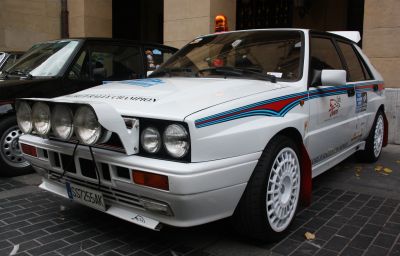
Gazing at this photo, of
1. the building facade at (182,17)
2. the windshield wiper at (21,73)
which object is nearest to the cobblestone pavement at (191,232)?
the windshield wiper at (21,73)

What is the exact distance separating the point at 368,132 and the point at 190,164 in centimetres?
374

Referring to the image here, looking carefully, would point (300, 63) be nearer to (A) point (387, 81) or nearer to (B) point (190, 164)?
(B) point (190, 164)

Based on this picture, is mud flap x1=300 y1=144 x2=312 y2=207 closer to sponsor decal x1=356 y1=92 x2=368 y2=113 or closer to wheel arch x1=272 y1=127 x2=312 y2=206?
wheel arch x1=272 y1=127 x2=312 y2=206

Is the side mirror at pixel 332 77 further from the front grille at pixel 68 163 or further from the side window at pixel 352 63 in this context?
the front grille at pixel 68 163

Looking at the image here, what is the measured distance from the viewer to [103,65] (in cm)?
572

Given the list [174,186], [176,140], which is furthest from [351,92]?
[174,186]

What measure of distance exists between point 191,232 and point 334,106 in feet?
6.28

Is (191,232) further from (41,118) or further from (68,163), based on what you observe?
(41,118)

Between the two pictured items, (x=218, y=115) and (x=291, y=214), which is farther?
(x=291, y=214)

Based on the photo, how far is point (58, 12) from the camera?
42.0 feet

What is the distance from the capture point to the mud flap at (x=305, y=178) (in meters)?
3.56

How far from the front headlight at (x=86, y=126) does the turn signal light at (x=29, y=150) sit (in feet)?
2.77

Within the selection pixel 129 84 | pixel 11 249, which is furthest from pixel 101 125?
pixel 11 249

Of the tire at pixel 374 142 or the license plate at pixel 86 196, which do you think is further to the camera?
the tire at pixel 374 142
